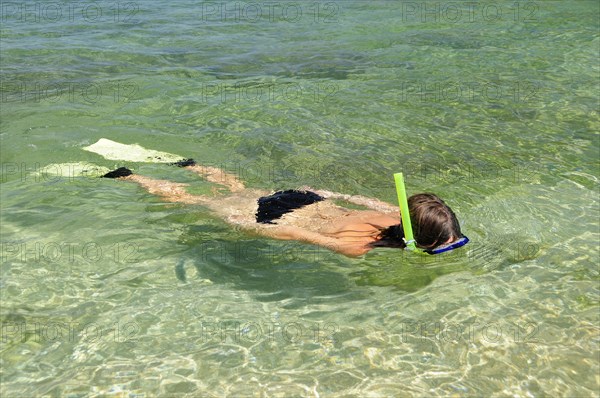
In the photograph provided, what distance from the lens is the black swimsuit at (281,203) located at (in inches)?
239

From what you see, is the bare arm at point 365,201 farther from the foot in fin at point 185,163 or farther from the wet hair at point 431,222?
the foot in fin at point 185,163

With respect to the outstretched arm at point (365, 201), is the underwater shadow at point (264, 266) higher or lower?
lower

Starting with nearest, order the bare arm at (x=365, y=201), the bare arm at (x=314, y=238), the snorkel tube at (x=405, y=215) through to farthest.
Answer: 1. the snorkel tube at (x=405, y=215)
2. the bare arm at (x=314, y=238)
3. the bare arm at (x=365, y=201)

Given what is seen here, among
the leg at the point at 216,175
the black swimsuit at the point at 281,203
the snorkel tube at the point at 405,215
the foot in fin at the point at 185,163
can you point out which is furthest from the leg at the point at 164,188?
the snorkel tube at the point at 405,215

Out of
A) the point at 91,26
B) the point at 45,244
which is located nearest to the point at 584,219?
the point at 45,244

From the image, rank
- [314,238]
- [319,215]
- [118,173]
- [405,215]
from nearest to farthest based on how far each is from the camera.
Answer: [405,215] < [314,238] < [319,215] < [118,173]

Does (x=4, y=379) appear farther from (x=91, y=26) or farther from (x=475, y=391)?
(x=91, y=26)

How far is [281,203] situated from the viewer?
624cm

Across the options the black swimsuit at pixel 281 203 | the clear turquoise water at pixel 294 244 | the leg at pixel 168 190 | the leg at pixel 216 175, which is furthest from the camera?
the leg at pixel 216 175

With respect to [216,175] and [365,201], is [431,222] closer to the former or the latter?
[365,201]

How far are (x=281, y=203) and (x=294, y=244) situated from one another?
579mm

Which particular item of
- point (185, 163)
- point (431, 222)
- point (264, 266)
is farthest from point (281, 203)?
point (431, 222)

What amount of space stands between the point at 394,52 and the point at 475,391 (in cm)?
848

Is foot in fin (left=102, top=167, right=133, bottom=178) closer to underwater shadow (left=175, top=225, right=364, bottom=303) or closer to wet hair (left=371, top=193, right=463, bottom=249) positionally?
underwater shadow (left=175, top=225, right=364, bottom=303)
